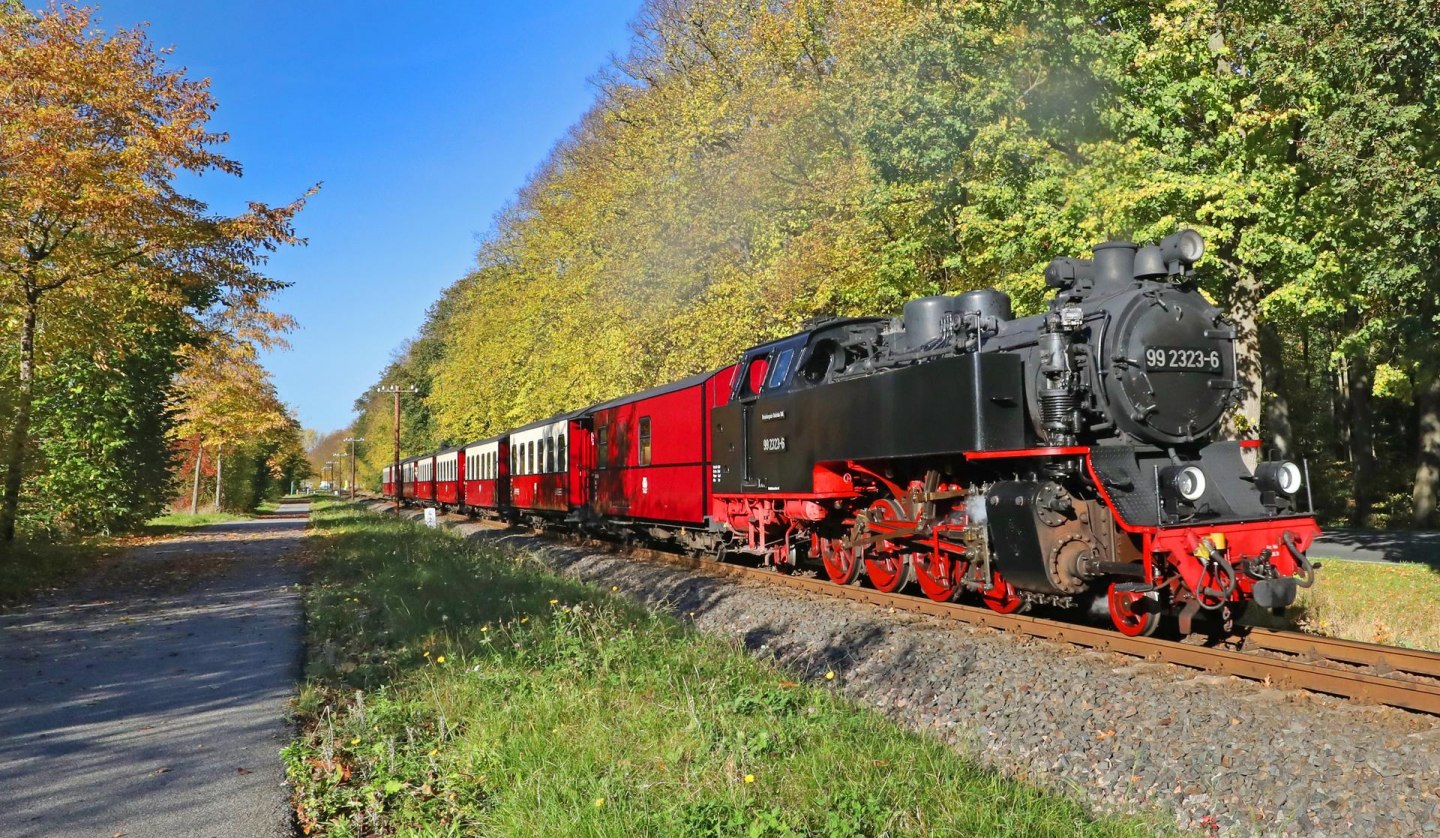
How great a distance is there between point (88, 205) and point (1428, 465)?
91.5 feet

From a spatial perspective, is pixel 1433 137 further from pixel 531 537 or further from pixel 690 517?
pixel 531 537

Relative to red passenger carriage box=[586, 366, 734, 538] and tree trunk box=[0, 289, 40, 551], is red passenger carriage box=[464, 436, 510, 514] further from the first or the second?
tree trunk box=[0, 289, 40, 551]

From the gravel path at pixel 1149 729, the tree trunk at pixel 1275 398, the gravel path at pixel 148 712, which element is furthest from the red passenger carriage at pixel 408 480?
the gravel path at pixel 1149 729

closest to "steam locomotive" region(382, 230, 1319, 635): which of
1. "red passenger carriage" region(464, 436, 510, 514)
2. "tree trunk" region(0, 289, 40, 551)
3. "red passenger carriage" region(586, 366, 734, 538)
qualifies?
"red passenger carriage" region(586, 366, 734, 538)

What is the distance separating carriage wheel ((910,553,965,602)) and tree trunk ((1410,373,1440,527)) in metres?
18.7

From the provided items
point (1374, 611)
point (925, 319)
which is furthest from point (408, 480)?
point (1374, 611)

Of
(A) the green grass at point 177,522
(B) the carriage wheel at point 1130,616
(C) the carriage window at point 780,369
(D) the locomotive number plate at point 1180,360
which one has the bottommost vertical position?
(B) the carriage wheel at point 1130,616

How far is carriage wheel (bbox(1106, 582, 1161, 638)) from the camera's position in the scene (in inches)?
304

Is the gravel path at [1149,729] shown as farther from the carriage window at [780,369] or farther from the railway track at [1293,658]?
the carriage window at [780,369]

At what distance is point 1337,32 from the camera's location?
11.1 metres

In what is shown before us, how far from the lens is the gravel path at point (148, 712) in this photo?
4500 mm

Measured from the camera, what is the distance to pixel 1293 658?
7066 millimetres

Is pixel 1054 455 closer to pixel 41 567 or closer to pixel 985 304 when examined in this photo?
pixel 985 304

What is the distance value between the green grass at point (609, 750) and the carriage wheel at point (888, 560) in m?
2.71
